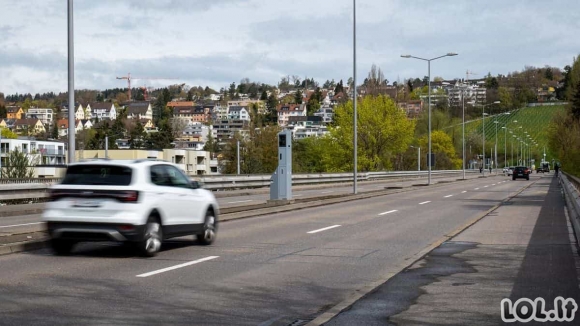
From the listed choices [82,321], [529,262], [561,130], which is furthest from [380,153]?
[82,321]

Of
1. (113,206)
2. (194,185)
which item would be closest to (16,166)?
(194,185)

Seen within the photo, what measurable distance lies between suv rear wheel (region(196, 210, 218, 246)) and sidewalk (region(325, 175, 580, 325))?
13.8 ft

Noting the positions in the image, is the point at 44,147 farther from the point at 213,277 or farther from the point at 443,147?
the point at 213,277

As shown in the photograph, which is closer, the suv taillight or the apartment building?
the suv taillight

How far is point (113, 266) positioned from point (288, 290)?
3269mm

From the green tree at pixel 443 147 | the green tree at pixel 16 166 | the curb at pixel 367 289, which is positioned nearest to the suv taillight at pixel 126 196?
the curb at pixel 367 289

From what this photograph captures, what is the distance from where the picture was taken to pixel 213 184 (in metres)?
41.0

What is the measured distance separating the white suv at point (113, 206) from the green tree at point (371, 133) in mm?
76798

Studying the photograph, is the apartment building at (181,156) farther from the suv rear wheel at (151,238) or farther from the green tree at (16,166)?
the suv rear wheel at (151,238)

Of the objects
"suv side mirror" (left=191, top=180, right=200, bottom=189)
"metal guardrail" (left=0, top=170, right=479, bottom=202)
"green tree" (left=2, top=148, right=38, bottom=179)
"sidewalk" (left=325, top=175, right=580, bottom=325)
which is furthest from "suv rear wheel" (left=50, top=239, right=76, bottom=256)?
"green tree" (left=2, top=148, right=38, bottom=179)

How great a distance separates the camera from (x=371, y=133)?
302 ft

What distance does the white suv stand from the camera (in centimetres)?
1298

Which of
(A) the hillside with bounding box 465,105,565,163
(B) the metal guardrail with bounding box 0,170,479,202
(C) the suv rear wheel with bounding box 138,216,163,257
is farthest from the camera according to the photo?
(A) the hillside with bounding box 465,105,565,163

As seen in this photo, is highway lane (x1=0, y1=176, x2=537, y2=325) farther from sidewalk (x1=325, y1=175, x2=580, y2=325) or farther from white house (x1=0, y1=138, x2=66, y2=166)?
white house (x1=0, y1=138, x2=66, y2=166)
